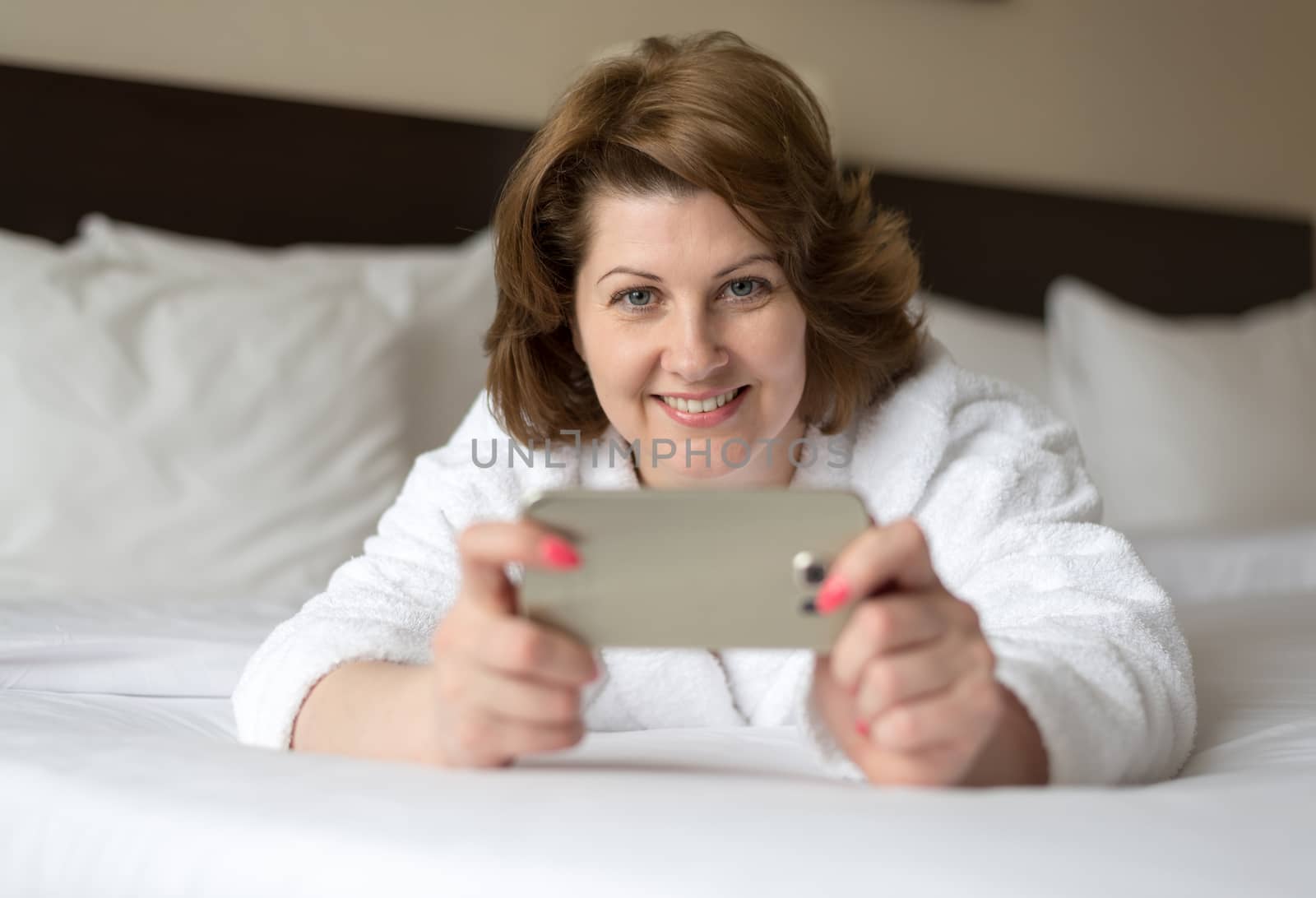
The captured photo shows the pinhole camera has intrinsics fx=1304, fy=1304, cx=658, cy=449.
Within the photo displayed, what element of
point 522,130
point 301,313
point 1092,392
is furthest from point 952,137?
point 301,313

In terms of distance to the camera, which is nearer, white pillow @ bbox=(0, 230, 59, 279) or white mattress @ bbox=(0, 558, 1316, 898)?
white mattress @ bbox=(0, 558, 1316, 898)

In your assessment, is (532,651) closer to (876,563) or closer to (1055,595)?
(876,563)

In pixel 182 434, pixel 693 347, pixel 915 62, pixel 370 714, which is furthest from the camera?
pixel 915 62

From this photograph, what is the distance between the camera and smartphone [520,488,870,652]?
0.72 meters

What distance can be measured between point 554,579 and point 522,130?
192 centimetres

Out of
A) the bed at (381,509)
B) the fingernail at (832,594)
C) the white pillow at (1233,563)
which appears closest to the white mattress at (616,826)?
the bed at (381,509)

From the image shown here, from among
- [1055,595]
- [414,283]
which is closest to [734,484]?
[1055,595]

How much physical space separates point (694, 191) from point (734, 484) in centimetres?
31

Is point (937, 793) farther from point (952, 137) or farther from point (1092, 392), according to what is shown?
point (952, 137)

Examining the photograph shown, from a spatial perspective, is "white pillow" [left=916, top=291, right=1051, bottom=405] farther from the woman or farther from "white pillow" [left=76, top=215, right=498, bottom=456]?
the woman

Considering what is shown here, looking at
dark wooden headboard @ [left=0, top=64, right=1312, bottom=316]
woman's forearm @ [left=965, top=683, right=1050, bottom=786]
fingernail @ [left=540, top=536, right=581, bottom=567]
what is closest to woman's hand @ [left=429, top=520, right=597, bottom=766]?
fingernail @ [left=540, top=536, right=581, bottom=567]

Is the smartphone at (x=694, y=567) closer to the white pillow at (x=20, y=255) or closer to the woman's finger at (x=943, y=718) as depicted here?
the woman's finger at (x=943, y=718)

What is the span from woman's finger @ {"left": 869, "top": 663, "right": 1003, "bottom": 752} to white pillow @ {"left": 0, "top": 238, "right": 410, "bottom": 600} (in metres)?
1.12

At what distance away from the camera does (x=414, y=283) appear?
6.98 feet
